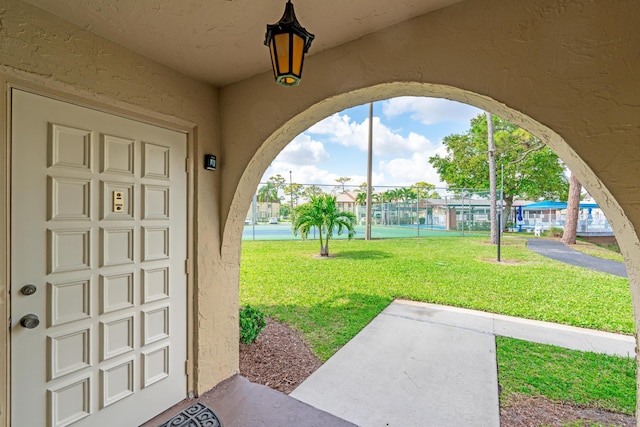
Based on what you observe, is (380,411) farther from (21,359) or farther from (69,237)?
(69,237)

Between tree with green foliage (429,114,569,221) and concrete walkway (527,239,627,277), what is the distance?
21.4ft

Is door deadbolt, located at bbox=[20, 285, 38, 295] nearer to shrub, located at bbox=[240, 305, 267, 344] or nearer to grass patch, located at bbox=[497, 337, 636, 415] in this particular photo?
shrub, located at bbox=[240, 305, 267, 344]

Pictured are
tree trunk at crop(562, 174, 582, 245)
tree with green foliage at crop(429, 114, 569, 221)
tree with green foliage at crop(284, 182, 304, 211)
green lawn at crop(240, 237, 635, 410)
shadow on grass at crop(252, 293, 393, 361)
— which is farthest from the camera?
tree with green foliage at crop(429, 114, 569, 221)

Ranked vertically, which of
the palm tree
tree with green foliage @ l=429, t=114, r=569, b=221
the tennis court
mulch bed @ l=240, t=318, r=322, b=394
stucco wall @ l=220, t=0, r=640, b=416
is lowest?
mulch bed @ l=240, t=318, r=322, b=394

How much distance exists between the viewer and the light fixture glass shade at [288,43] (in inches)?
48.2

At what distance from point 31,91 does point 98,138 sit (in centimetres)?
36

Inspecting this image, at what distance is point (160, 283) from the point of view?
7.05 ft

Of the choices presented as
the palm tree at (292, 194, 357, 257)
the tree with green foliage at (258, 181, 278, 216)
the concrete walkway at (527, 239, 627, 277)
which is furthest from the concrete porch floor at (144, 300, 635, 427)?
the tree with green foliage at (258, 181, 278, 216)

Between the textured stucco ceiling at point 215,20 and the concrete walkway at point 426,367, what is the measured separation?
2662 mm

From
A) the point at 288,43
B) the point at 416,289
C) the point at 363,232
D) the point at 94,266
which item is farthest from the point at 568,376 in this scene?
the point at 363,232

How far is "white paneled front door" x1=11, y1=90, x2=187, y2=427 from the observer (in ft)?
5.07

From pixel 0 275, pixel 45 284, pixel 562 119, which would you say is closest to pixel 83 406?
pixel 45 284

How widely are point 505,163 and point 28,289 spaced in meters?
18.8

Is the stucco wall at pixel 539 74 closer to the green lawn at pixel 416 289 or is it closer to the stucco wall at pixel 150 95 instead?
the stucco wall at pixel 150 95
